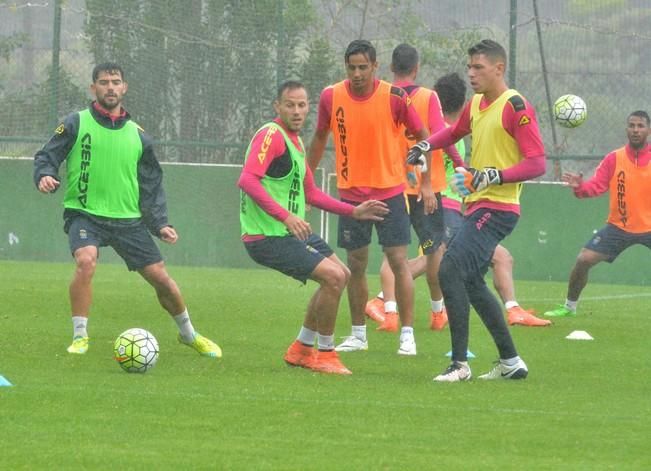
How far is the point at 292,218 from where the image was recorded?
984 centimetres

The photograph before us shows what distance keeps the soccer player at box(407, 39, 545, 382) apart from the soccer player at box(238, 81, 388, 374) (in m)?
0.63

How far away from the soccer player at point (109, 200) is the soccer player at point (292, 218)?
0.90 m

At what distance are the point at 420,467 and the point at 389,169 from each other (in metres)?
5.28

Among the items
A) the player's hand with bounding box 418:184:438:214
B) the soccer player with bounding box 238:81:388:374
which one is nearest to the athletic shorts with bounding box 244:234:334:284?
the soccer player with bounding box 238:81:388:374

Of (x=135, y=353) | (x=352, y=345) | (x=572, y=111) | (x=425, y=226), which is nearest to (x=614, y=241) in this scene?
(x=572, y=111)

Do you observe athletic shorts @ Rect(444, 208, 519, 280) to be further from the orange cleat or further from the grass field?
the orange cleat

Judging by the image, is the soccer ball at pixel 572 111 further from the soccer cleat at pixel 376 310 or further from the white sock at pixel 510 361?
the white sock at pixel 510 361

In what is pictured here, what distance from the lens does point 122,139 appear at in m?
11.1

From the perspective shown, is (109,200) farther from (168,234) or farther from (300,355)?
(300,355)

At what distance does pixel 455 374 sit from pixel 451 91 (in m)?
5.31

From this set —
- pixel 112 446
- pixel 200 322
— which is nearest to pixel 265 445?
pixel 112 446

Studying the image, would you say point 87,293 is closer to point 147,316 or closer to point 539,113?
point 147,316

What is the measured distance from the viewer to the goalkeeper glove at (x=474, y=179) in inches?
371

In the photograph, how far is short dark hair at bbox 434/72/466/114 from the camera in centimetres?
1423
